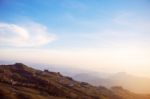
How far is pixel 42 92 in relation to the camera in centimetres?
17350

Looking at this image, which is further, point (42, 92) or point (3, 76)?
point (3, 76)

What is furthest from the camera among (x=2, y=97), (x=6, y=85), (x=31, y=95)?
(x=6, y=85)

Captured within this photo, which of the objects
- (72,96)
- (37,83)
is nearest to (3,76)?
(37,83)

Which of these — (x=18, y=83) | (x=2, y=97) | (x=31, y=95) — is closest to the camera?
(x=2, y=97)

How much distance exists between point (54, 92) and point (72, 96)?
14045mm

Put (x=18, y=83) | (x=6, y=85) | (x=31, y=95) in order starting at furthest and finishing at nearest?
(x=18, y=83) < (x=6, y=85) < (x=31, y=95)

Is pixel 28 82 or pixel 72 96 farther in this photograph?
pixel 28 82

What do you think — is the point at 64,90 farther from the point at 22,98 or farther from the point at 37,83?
the point at 22,98

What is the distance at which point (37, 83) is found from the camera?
197 metres

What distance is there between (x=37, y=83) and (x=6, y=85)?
30.9 m

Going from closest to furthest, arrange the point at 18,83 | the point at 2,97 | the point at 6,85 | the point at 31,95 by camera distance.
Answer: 1. the point at 2,97
2. the point at 31,95
3. the point at 6,85
4. the point at 18,83

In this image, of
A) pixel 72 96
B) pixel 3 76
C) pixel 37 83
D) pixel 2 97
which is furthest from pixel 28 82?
pixel 2 97

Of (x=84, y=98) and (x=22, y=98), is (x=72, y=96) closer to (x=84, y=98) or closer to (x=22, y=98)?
(x=84, y=98)

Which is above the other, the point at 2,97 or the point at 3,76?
the point at 3,76
